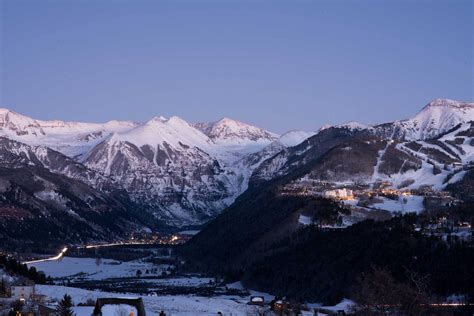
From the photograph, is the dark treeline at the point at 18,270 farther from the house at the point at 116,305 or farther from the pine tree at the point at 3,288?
the house at the point at 116,305

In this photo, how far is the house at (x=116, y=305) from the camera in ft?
297

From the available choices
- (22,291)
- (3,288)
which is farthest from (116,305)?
(3,288)

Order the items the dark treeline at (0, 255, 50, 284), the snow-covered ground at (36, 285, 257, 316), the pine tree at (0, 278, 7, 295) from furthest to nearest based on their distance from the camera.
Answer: the dark treeline at (0, 255, 50, 284), the pine tree at (0, 278, 7, 295), the snow-covered ground at (36, 285, 257, 316)

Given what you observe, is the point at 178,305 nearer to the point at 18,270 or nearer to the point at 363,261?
the point at 18,270

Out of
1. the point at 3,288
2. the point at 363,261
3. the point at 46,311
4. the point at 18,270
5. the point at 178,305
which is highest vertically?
the point at 363,261

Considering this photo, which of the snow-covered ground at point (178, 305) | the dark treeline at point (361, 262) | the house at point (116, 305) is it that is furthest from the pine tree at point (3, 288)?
the dark treeline at point (361, 262)

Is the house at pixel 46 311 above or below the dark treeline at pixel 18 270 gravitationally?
below

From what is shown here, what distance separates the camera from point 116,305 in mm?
91750

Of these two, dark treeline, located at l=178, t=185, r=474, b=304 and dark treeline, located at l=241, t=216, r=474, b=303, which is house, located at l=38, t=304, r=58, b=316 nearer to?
dark treeline, located at l=241, t=216, r=474, b=303

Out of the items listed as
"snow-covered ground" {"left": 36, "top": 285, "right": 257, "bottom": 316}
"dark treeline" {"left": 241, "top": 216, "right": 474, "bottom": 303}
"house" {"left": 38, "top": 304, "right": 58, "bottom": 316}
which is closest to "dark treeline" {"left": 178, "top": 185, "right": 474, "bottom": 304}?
"dark treeline" {"left": 241, "top": 216, "right": 474, "bottom": 303}

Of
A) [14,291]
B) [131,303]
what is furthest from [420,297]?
[14,291]

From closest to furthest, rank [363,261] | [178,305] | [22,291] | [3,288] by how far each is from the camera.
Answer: [22,291], [3,288], [178,305], [363,261]

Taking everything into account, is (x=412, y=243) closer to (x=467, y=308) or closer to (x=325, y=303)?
(x=325, y=303)

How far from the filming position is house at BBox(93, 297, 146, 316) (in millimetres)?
90500
